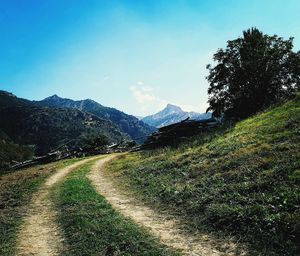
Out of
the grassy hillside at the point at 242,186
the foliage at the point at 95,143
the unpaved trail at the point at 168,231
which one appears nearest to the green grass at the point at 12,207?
the unpaved trail at the point at 168,231

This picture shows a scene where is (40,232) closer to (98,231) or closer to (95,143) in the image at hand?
(98,231)

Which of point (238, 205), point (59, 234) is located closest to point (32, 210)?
point (59, 234)

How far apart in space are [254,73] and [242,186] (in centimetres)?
4604

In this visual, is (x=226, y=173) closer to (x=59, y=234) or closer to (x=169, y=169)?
(x=169, y=169)

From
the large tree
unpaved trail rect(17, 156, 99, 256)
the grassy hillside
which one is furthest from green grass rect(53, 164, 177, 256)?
the large tree

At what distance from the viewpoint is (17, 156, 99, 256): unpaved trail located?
13.4 metres

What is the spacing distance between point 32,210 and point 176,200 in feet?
28.7

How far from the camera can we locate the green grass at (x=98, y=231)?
12.4 meters

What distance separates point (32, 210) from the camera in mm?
20219

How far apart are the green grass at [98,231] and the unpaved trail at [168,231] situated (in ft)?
1.56

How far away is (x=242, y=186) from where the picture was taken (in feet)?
56.7

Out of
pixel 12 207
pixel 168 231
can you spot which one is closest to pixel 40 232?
pixel 168 231

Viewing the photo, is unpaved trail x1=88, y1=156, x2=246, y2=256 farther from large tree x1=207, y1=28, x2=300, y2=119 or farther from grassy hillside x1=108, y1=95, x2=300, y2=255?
large tree x1=207, y1=28, x2=300, y2=119

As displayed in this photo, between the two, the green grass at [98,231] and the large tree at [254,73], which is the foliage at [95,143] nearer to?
the large tree at [254,73]
